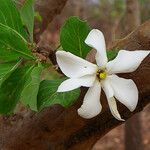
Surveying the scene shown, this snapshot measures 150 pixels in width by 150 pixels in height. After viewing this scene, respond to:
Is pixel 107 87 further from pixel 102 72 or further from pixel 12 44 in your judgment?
pixel 12 44

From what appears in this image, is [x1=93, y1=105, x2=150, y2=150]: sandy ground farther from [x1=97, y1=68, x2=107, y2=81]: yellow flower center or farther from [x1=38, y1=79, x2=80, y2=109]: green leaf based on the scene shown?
[x1=97, y1=68, x2=107, y2=81]: yellow flower center

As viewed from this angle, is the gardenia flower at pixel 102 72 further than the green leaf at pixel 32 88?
No

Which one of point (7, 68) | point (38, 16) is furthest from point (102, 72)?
point (38, 16)

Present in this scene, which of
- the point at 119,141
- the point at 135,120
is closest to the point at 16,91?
the point at 135,120

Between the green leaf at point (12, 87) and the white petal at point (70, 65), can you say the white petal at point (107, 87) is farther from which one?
the green leaf at point (12, 87)

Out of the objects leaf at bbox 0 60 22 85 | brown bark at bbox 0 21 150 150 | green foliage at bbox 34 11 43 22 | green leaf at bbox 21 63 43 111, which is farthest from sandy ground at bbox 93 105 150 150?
leaf at bbox 0 60 22 85

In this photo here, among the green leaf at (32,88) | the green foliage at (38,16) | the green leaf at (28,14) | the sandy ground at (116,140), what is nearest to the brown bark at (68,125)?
the green leaf at (32,88)
